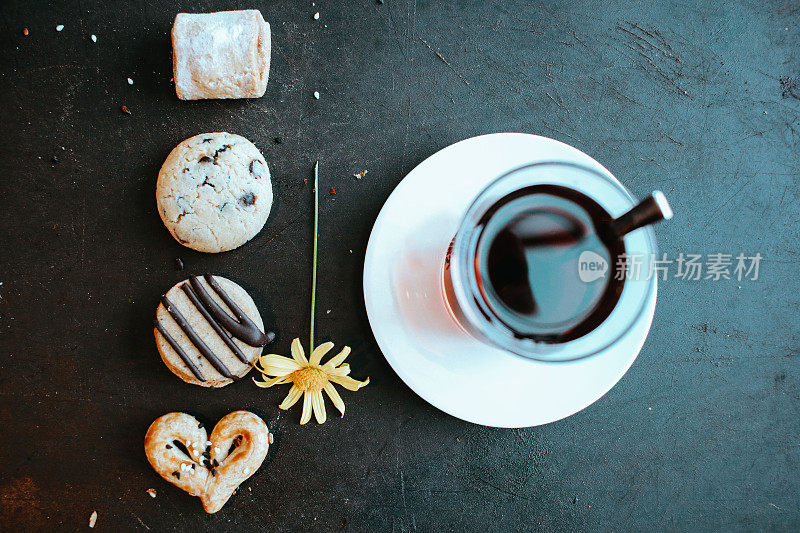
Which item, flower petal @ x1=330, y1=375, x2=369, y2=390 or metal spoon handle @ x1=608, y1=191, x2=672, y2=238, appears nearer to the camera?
metal spoon handle @ x1=608, y1=191, x2=672, y2=238

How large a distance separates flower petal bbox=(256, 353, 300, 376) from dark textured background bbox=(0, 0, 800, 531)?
7 cm

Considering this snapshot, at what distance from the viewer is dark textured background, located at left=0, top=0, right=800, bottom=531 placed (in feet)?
3.87

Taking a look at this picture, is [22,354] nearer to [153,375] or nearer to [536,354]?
[153,375]

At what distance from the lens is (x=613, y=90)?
4.08ft

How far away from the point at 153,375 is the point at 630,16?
136 cm

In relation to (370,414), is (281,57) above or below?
above

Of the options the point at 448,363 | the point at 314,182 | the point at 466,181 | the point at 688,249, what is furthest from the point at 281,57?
the point at 688,249

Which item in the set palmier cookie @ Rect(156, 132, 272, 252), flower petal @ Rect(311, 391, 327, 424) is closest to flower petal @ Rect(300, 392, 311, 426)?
flower petal @ Rect(311, 391, 327, 424)

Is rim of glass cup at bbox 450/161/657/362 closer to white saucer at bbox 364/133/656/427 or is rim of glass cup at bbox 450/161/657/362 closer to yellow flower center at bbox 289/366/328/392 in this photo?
white saucer at bbox 364/133/656/427

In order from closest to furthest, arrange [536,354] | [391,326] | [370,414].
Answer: [536,354] < [391,326] < [370,414]

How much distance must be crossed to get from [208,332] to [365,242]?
1.27 ft

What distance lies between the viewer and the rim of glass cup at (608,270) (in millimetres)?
798

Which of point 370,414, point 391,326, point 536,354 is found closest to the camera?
point 536,354

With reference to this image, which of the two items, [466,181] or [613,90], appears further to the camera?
[613,90]
